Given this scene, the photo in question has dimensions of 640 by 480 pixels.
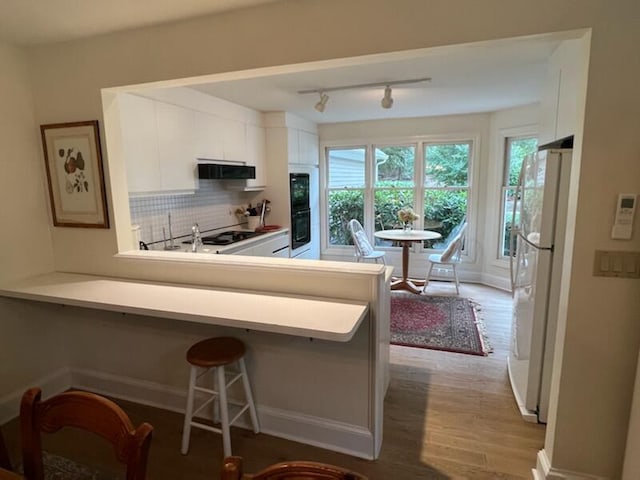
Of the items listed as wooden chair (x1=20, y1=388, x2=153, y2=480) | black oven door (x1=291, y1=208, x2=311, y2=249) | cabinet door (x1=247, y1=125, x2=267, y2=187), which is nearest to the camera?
wooden chair (x1=20, y1=388, x2=153, y2=480)

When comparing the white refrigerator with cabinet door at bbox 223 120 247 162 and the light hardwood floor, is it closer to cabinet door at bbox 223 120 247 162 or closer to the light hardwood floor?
the light hardwood floor

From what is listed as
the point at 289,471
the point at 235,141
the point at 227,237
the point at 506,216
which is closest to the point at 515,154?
the point at 506,216

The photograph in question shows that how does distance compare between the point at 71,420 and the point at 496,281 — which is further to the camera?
the point at 496,281

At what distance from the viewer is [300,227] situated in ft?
16.9

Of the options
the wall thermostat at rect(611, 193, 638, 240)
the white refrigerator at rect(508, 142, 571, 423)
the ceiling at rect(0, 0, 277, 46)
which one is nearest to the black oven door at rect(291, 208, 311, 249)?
the white refrigerator at rect(508, 142, 571, 423)

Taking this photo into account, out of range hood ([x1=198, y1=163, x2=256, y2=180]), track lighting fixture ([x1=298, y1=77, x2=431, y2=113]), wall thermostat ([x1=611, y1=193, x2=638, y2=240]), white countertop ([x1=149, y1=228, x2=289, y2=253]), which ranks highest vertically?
track lighting fixture ([x1=298, y1=77, x2=431, y2=113])

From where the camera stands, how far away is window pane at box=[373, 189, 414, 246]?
18.4ft

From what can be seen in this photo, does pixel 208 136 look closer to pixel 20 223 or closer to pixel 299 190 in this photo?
pixel 299 190

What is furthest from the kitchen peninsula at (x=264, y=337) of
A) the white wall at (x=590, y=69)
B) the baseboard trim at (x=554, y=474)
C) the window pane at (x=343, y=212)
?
the window pane at (x=343, y=212)

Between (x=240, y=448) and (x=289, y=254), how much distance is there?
2.92m

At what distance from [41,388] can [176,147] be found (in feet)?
6.65

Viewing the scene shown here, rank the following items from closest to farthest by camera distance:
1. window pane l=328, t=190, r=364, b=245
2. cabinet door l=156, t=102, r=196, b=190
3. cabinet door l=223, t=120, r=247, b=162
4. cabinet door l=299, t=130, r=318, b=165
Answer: cabinet door l=156, t=102, r=196, b=190, cabinet door l=223, t=120, r=247, b=162, cabinet door l=299, t=130, r=318, b=165, window pane l=328, t=190, r=364, b=245

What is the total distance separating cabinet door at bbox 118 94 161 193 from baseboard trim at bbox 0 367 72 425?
1406 mm

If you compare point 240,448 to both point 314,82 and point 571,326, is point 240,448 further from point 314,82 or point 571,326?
point 314,82
